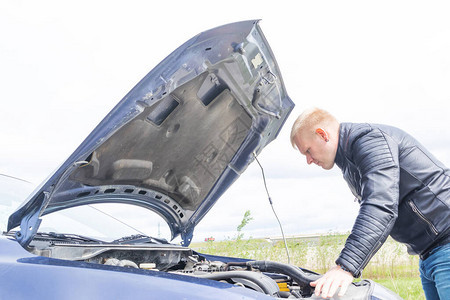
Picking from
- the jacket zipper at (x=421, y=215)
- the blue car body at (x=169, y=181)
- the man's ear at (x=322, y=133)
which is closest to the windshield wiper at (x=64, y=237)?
the blue car body at (x=169, y=181)

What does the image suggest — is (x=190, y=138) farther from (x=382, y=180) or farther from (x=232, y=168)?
(x=382, y=180)

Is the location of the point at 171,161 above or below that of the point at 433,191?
above

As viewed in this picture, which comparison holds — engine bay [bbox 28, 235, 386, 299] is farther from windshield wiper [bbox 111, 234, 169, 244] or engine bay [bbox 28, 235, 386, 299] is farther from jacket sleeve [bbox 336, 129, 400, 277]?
jacket sleeve [bbox 336, 129, 400, 277]

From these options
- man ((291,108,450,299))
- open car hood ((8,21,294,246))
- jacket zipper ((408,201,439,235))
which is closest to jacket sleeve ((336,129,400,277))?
man ((291,108,450,299))

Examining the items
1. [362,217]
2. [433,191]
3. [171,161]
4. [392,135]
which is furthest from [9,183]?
[433,191]

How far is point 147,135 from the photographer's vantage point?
3.21 meters

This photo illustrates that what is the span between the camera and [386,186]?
232 cm

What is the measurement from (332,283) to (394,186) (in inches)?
24.9

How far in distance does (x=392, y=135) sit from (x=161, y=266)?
171 cm

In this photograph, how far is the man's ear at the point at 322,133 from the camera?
2.65 m

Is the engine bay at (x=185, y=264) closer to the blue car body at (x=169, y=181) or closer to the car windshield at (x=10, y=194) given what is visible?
the blue car body at (x=169, y=181)

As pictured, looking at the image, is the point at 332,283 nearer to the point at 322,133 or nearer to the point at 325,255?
the point at 322,133

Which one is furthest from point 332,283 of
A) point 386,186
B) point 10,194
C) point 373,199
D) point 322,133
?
point 10,194

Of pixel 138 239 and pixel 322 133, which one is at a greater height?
pixel 322 133
